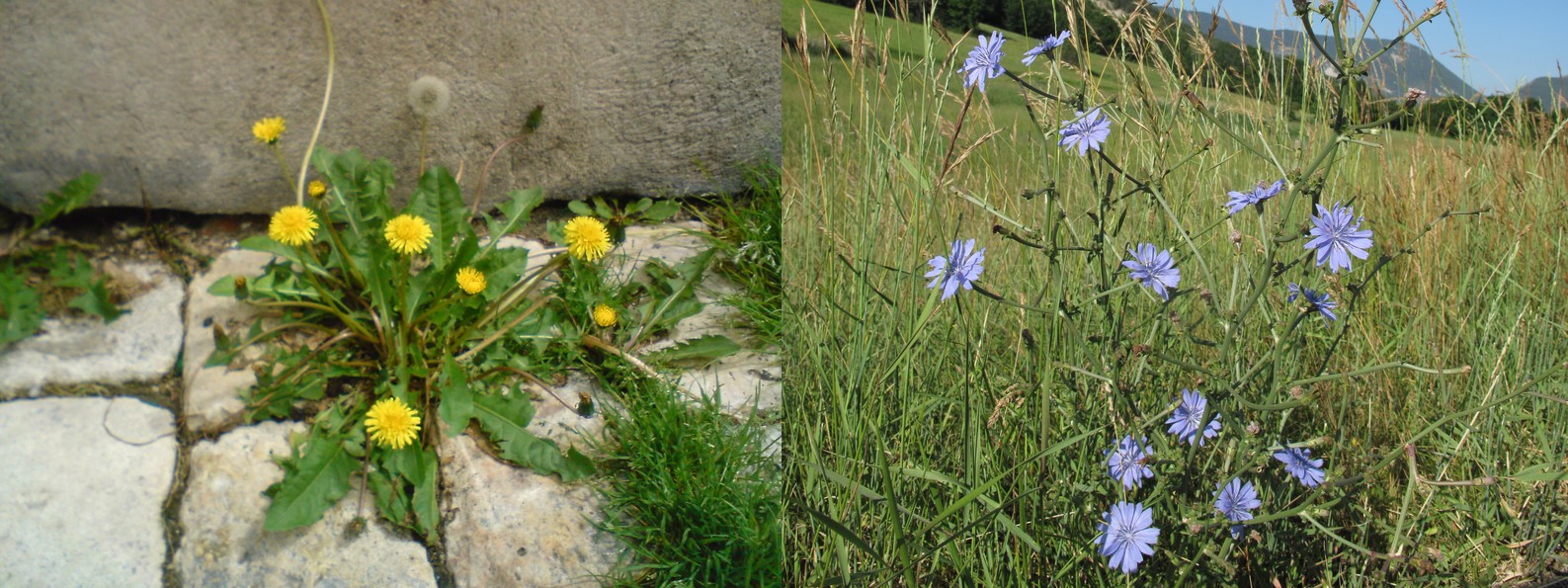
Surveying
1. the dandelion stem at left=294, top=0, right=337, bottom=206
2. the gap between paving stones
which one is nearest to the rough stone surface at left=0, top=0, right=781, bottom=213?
the dandelion stem at left=294, top=0, right=337, bottom=206

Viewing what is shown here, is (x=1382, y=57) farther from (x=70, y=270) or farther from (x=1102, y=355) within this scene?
(x=70, y=270)

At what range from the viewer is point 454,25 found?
161 cm

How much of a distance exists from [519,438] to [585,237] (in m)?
0.32

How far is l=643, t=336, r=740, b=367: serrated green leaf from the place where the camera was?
1.57 metres

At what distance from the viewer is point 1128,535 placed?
3.07ft

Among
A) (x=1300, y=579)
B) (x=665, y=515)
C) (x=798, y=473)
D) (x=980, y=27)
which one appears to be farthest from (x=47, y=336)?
(x=1300, y=579)

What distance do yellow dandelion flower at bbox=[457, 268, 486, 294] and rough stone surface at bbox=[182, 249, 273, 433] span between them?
33cm

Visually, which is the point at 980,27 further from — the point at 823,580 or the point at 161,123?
the point at 161,123

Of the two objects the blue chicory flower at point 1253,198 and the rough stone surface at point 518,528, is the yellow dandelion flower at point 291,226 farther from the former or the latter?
the blue chicory flower at point 1253,198

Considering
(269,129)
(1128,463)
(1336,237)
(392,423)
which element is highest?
(1336,237)

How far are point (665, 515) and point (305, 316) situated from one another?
27.5 inches

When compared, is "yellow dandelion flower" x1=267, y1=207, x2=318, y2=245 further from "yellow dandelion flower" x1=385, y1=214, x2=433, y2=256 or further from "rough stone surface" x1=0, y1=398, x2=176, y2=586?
"rough stone surface" x1=0, y1=398, x2=176, y2=586

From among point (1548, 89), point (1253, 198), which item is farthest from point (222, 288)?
point (1548, 89)

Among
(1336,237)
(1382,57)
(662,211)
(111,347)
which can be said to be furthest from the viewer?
(662,211)
